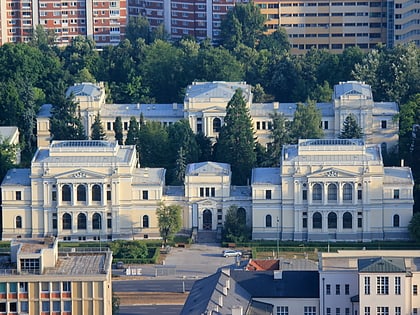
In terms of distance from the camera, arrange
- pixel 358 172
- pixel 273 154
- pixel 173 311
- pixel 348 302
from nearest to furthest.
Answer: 1. pixel 348 302
2. pixel 173 311
3. pixel 358 172
4. pixel 273 154

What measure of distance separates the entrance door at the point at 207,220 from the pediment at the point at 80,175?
8792 millimetres

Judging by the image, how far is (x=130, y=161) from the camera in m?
A: 176

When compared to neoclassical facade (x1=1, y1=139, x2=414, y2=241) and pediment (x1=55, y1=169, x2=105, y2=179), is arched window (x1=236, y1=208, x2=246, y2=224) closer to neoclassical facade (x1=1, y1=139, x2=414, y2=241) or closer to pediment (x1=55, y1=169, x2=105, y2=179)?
neoclassical facade (x1=1, y1=139, x2=414, y2=241)

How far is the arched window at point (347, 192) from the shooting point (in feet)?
569

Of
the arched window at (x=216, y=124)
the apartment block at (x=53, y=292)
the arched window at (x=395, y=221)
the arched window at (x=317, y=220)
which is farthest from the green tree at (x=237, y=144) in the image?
the apartment block at (x=53, y=292)

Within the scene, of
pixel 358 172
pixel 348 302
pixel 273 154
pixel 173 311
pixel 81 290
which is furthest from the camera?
pixel 273 154

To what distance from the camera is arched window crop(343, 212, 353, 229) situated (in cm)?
17375

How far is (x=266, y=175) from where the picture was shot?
578 ft

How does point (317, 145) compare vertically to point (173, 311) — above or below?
above

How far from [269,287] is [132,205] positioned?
3562 centimetres

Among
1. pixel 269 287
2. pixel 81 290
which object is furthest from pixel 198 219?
pixel 81 290

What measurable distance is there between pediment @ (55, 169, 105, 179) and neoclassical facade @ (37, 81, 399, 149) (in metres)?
21.3

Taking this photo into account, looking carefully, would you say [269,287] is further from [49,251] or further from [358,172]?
[358,172]

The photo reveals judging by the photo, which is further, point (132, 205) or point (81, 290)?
point (132, 205)
